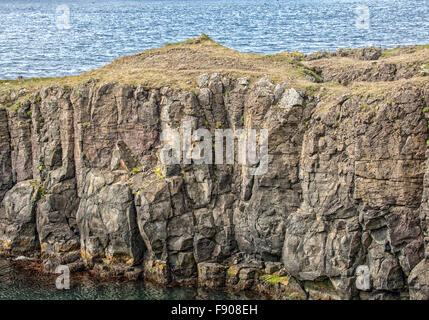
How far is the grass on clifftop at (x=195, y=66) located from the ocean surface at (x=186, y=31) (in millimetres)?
17324

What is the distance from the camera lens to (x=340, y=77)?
40.7 metres

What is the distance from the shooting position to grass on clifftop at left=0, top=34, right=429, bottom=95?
128 ft

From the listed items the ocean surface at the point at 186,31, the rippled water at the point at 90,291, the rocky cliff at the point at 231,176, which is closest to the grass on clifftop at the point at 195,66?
the rocky cliff at the point at 231,176

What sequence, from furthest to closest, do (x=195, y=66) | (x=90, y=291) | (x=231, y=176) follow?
(x=195, y=66)
(x=231, y=176)
(x=90, y=291)

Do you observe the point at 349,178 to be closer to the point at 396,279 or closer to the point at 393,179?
the point at 393,179

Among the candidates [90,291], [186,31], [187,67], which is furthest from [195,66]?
[186,31]

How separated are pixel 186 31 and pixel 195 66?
2605 inches

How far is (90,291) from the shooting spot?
117 ft

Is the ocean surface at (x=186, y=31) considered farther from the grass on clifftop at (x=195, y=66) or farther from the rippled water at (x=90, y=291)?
the rippled water at (x=90, y=291)

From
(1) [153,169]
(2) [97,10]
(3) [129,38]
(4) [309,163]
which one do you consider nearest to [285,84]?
(4) [309,163]

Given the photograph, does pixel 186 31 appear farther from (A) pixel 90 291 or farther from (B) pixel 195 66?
(A) pixel 90 291

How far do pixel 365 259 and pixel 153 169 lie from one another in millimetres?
15725

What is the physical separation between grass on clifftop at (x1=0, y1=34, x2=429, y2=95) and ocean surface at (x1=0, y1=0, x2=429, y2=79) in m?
17.3

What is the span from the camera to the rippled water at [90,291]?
113ft
